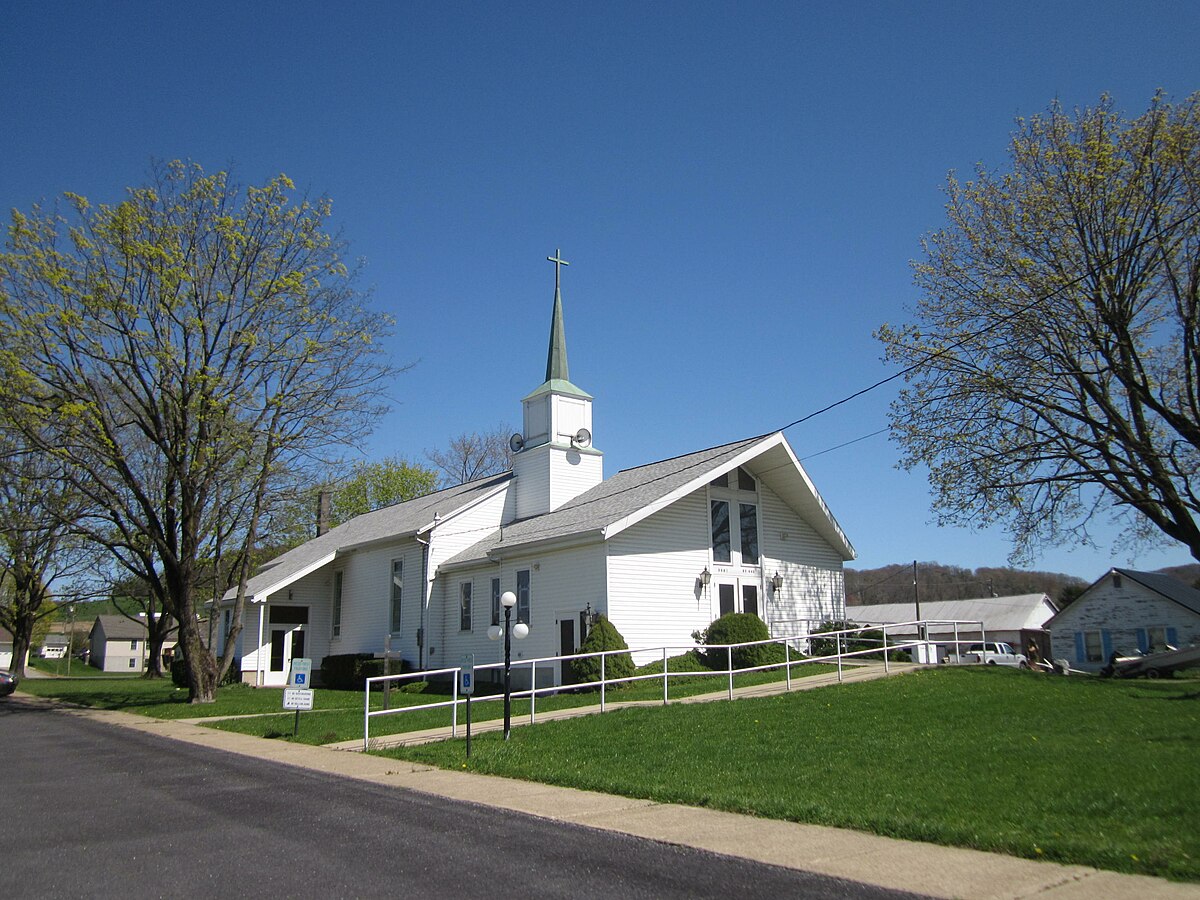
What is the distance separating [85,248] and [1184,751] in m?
26.6

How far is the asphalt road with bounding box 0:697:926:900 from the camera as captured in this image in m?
6.67

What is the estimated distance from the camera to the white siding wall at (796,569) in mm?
27438

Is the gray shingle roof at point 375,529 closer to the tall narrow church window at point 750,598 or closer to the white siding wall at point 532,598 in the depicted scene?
the white siding wall at point 532,598

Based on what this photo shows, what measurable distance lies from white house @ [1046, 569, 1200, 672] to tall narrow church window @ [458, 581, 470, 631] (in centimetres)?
3341

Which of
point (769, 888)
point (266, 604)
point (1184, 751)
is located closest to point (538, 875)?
point (769, 888)

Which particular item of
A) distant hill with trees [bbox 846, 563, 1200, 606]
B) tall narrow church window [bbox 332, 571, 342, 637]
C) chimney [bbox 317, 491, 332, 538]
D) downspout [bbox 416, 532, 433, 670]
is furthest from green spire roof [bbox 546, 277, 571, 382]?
distant hill with trees [bbox 846, 563, 1200, 606]

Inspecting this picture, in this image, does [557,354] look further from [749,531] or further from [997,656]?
[997,656]

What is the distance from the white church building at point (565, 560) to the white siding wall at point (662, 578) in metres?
0.04

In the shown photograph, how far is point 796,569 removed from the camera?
28.2 m

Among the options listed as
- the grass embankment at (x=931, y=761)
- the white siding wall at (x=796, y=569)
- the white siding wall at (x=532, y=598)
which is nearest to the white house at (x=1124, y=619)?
the white siding wall at (x=796, y=569)

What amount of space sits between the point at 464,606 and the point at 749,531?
354 inches

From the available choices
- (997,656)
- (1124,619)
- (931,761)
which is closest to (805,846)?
(931,761)

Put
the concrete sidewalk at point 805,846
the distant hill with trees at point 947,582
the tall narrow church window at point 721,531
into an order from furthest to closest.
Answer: the distant hill with trees at point 947,582 → the tall narrow church window at point 721,531 → the concrete sidewalk at point 805,846

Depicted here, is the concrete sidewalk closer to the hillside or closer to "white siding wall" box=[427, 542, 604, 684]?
"white siding wall" box=[427, 542, 604, 684]
